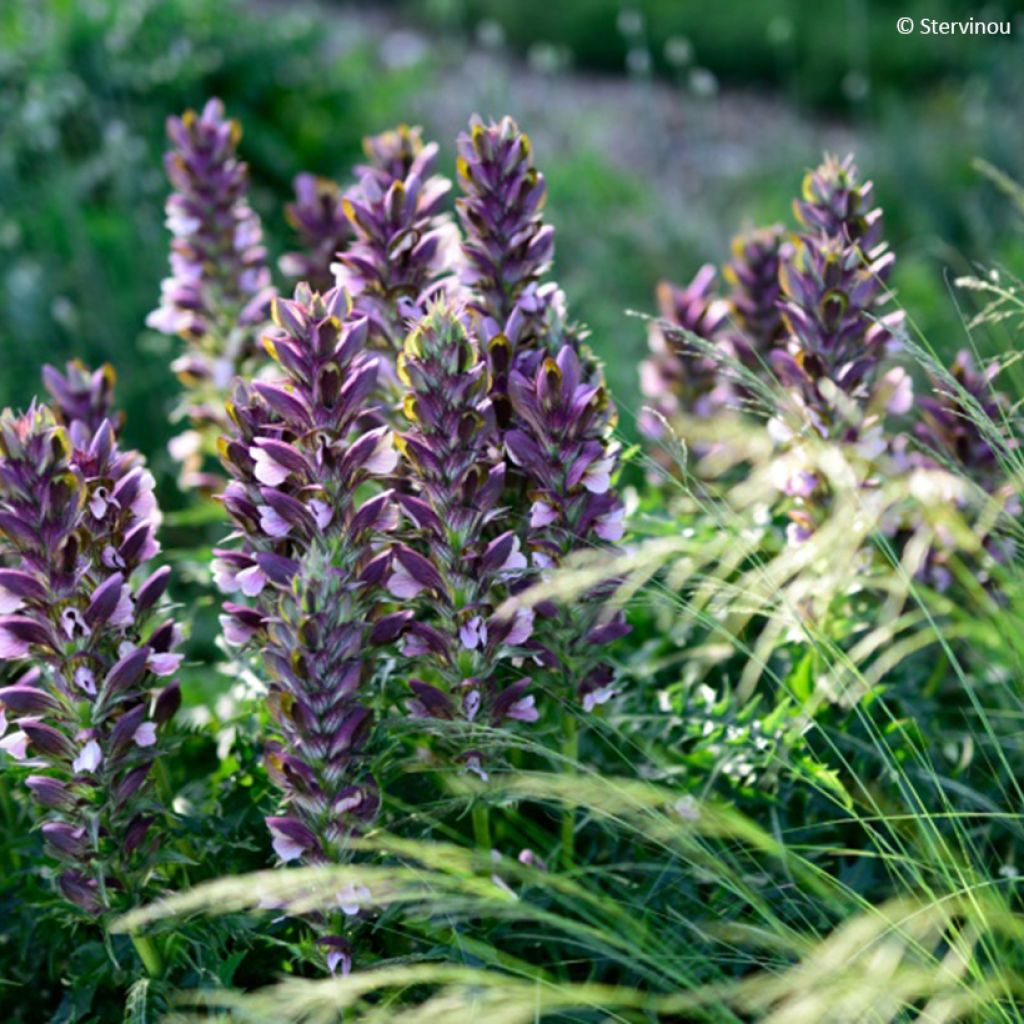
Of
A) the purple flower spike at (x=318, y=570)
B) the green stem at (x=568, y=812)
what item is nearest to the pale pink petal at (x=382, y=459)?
the purple flower spike at (x=318, y=570)

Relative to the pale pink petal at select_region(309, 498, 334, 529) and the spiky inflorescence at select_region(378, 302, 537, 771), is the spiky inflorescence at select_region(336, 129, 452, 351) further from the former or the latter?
the pale pink petal at select_region(309, 498, 334, 529)

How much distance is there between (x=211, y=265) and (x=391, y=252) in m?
0.80

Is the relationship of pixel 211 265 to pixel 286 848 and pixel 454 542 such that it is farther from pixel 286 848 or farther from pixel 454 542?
pixel 286 848

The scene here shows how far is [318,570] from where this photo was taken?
1701mm

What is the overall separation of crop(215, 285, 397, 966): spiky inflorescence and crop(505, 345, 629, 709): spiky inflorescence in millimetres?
194

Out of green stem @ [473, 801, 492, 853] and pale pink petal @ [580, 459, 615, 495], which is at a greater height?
pale pink petal @ [580, 459, 615, 495]

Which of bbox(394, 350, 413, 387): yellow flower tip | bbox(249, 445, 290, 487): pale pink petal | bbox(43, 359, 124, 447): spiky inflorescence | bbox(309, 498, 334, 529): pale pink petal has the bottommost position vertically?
bbox(43, 359, 124, 447): spiky inflorescence

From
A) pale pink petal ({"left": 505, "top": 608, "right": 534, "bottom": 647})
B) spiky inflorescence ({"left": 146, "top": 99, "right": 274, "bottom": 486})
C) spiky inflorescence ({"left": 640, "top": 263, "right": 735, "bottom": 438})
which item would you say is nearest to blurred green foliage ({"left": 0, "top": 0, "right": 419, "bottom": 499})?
spiky inflorescence ({"left": 146, "top": 99, "right": 274, "bottom": 486})

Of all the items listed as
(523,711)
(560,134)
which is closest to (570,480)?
(523,711)

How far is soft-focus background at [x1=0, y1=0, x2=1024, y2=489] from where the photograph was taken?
16.1 ft

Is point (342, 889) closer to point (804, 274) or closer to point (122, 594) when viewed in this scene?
point (122, 594)

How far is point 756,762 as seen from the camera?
2.14 m

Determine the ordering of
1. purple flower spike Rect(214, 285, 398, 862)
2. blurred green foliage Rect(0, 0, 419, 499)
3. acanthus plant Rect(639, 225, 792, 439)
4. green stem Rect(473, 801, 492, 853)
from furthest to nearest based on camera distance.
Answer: blurred green foliage Rect(0, 0, 419, 499) → acanthus plant Rect(639, 225, 792, 439) → green stem Rect(473, 801, 492, 853) → purple flower spike Rect(214, 285, 398, 862)

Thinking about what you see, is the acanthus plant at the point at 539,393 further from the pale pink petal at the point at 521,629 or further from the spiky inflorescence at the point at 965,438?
the spiky inflorescence at the point at 965,438
